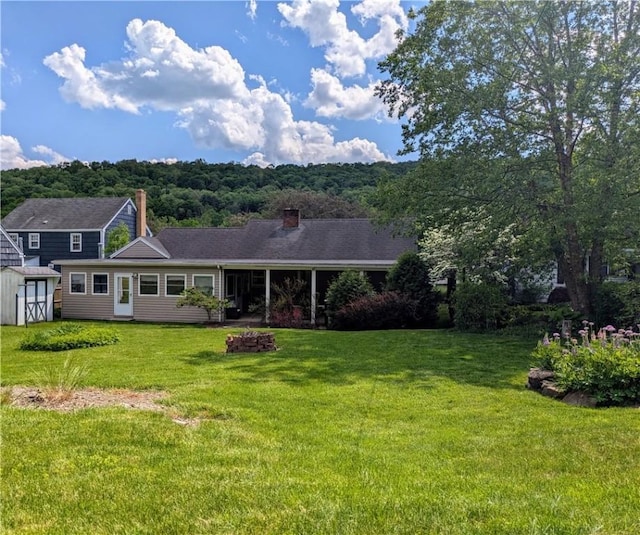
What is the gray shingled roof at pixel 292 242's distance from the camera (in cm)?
2069

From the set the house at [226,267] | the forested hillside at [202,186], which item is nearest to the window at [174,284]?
the house at [226,267]

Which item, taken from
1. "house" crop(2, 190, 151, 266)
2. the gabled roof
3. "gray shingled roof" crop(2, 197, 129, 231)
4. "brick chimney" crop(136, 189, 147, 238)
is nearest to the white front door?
the gabled roof

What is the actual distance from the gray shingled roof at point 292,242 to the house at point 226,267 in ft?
0.14

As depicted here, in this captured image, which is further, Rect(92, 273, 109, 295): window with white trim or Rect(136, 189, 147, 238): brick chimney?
Rect(136, 189, 147, 238): brick chimney

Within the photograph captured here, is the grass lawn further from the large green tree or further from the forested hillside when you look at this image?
the forested hillside

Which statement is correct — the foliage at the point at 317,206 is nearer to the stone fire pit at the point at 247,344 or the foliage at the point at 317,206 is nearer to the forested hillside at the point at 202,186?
the forested hillside at the point at 202,186

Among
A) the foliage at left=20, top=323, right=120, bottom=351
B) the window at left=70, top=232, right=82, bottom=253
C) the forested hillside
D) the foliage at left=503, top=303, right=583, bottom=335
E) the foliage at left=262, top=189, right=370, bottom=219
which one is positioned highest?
the forested hillside

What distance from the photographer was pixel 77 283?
69.6ft

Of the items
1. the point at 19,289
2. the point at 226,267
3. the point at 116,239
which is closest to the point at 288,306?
the point at 226,267

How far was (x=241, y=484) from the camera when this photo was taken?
363 centimetres

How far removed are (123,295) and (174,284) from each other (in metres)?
2.39

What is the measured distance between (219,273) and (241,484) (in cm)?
1666

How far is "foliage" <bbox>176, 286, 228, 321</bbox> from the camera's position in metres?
18.9

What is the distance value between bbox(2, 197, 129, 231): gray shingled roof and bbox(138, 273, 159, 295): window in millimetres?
13971
